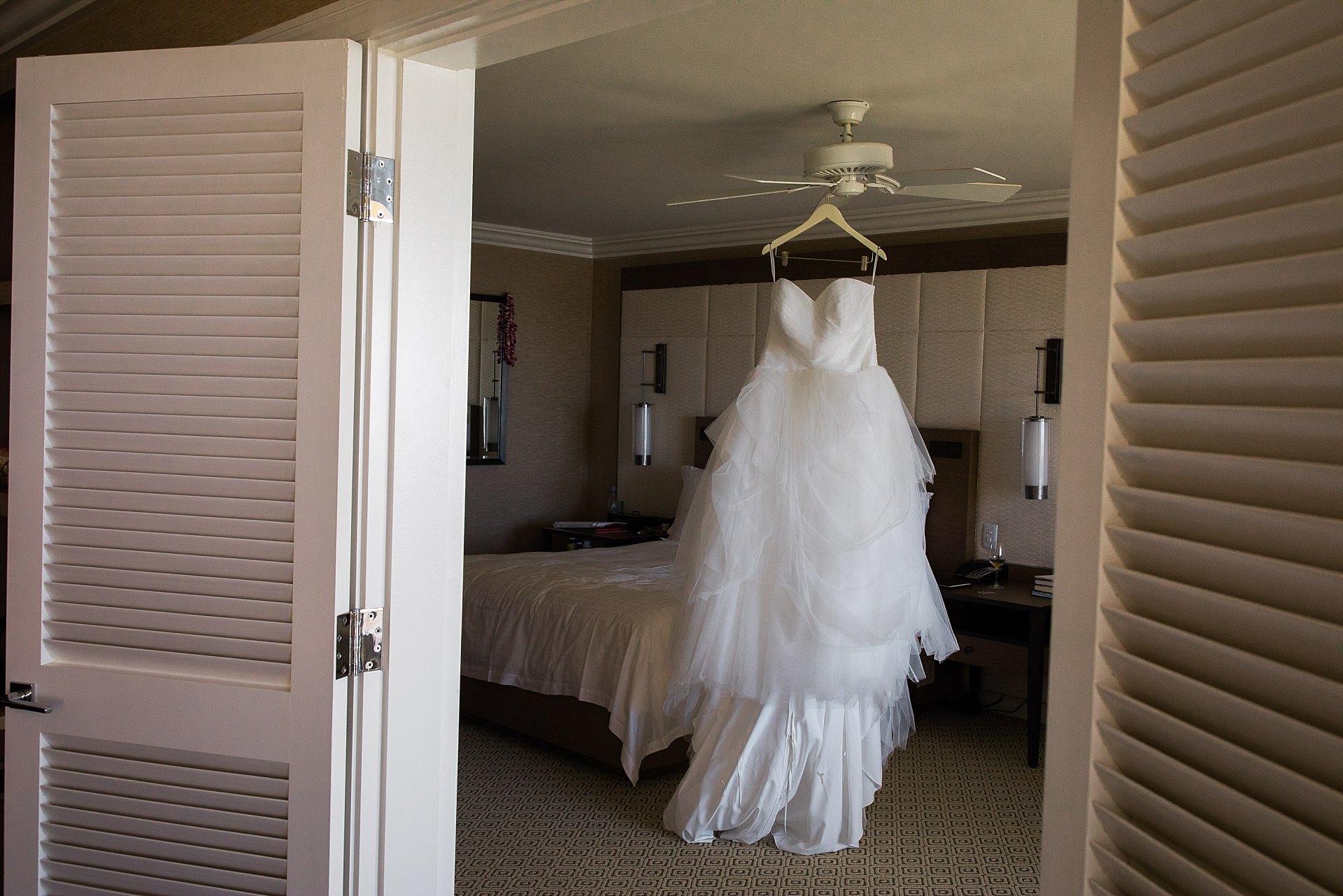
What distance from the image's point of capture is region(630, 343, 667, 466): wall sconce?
632cm

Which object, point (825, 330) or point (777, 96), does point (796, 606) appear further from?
point (777, 96)

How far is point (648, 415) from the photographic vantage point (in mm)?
6344

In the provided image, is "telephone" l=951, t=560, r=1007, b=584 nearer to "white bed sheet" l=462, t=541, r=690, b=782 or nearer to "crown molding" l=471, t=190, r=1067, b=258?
"white bed sheet" l=462, t=541, r=690, b=782

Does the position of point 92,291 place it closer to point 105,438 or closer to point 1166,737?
point 105,438

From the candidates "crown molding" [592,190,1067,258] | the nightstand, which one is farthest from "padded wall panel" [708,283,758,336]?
the nightstand

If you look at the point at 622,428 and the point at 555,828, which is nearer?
the point at 555,828

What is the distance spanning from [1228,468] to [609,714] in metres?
3.42

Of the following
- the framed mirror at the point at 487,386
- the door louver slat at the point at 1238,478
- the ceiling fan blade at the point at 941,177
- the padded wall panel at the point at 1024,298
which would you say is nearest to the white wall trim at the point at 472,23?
the door louver slat at the point at 1238,478

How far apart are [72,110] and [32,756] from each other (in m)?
1.16

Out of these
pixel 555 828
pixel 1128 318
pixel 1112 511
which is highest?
pixel 1128 318

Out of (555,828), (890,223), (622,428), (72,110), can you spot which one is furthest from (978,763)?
(72,110)

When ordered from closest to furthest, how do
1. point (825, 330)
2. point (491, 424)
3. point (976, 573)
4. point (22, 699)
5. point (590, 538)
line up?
1. point (22, 699)
2. point (825, 330)
3. point (976, 573)
4. point (590, 538)
5. point (491, 424)

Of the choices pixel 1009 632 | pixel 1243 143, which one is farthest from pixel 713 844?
pixel 1243 143

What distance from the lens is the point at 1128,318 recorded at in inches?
34.3
